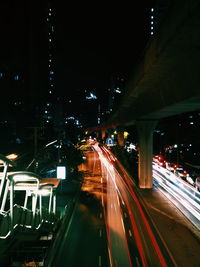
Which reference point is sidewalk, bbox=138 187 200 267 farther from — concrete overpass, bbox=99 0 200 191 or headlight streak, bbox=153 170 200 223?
concrete overpass, bbox=99 0 200 191

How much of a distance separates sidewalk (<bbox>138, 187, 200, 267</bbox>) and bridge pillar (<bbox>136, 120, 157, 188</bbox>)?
180 inches

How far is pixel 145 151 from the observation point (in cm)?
2778

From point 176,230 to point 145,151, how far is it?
1314 cm

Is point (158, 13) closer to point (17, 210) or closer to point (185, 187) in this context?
point (185, 187)

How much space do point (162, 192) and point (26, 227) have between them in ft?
52.1

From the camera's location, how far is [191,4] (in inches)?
321

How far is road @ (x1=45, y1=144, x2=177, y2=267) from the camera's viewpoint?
1173 cm

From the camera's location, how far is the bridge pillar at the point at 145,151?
88.0ft

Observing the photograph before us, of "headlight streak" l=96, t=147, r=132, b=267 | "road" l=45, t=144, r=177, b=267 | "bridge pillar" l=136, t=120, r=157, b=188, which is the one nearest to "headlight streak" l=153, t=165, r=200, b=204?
"bridge pillar" l=136, t=120, r=157, b=188

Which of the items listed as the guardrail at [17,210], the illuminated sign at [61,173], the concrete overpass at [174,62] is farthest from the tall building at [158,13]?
the illuminated sign at [61,173]

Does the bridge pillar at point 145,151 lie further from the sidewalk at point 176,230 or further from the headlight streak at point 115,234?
the sidewalk at point 176,230

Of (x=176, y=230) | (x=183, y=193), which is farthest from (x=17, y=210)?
(x=183, y=193)

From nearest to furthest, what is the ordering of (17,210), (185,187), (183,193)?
(17,210) → (183,193) → (185,187)

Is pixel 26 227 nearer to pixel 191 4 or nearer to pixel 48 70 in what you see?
pixel 191 4
